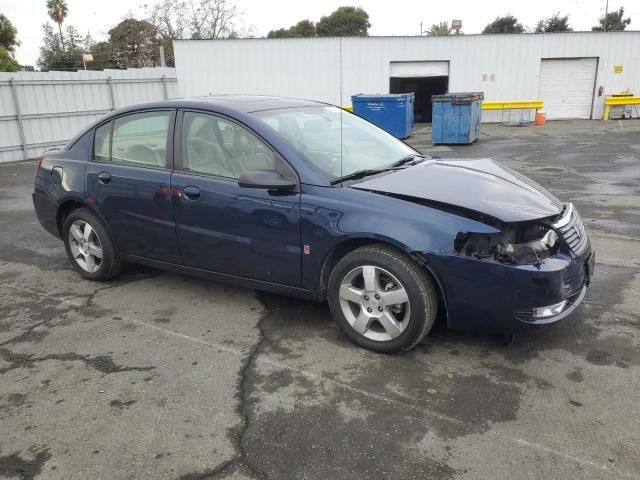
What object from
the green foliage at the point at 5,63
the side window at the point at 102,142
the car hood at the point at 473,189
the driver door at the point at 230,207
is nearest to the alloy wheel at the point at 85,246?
the side window at the point at 102,142

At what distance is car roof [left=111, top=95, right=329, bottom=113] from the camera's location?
408 cm

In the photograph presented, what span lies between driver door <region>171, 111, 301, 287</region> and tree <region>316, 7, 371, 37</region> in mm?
54145

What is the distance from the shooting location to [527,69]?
23.3 metres

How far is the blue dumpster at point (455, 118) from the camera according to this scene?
1563cm

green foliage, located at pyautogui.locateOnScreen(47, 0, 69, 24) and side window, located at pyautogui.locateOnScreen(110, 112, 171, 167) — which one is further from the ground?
green foliage, located at pyautogui.locateOnScreen(47, 0, 69, 24)

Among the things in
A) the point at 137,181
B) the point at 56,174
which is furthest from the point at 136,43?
the point at 137,181

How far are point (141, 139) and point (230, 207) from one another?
1195 millimetres

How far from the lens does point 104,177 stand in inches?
179

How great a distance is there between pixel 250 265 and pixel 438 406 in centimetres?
167

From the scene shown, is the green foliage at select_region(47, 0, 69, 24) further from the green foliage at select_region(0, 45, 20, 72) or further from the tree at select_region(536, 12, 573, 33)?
the tree at select_region(536, 12, 573, 33)

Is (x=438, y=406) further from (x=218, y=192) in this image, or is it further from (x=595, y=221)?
(x=595, y=221)

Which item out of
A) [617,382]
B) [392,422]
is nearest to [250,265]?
[392,422]

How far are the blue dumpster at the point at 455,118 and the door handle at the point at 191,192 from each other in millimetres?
13054

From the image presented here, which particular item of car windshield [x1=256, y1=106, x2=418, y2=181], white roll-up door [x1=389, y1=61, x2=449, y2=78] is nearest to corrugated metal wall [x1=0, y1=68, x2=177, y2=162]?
white roll-up door [x1=389, y1=61, x2=449, y2=78]
